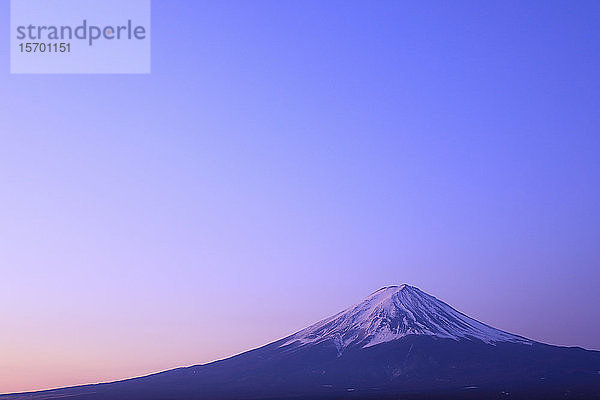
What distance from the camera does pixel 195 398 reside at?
199375mm

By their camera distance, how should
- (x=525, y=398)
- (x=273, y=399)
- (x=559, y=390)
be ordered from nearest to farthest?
(x=525, y=398) < (x=273, y=399) < (x=559, y=390)

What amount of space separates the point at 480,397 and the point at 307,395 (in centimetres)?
4700

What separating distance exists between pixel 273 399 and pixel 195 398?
25714mm

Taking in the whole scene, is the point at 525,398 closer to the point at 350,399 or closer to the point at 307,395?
the point at 350,399

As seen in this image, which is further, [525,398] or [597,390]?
[597,390]

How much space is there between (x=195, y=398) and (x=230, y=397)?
1014 cm

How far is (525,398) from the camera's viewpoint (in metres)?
169

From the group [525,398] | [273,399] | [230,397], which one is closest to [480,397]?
[525,398]

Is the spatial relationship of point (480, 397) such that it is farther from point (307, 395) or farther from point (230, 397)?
point (230, 397)

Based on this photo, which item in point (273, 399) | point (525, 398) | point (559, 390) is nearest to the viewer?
point (525, 398)

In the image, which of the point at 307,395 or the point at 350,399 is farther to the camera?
the point at 307,395

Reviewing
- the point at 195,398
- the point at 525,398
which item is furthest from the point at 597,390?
the point at 195,398

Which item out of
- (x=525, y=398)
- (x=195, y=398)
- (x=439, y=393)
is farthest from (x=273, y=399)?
(x=525, y=398)

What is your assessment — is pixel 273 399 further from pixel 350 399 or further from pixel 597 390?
pixel 597 390
